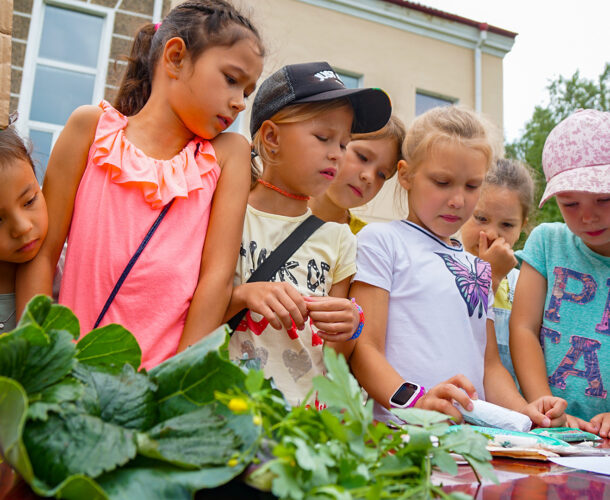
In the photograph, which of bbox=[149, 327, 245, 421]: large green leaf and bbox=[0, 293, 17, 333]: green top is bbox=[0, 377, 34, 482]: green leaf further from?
bbox=[0, 293, 17, 333]: green top

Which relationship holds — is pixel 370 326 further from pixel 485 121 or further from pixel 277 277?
pixel 485 121

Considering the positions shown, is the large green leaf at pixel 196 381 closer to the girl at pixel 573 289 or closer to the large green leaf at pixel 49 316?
the large green leaf at pixel 49 316

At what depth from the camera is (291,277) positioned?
5.07 ft

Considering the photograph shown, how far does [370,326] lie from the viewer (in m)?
1.73

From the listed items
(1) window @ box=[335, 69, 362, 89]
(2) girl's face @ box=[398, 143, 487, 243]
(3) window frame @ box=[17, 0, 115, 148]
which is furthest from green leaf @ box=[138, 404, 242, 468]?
(1) window @ box=[335, 69, 362, 89]

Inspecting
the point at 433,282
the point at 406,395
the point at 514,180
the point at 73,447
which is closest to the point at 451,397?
the point at 406,395

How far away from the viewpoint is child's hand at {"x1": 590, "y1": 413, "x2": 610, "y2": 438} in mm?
1548

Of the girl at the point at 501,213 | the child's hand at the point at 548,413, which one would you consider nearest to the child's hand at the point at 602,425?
the child's hand at the point at 548,413

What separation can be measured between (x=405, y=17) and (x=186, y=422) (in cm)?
905

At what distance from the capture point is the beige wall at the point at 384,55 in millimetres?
7660

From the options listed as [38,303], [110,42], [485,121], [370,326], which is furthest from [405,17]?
[38,303]

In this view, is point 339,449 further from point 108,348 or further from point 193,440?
point 108,348

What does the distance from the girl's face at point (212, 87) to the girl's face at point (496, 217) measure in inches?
66.2

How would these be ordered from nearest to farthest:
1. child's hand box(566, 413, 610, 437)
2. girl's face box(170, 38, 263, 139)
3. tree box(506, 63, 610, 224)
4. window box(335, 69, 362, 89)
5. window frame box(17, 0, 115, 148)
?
girl's face box(170, 38, 263, 139), child's hand box(566, 413, 610, 437), window frame box(17, 0, 115, 148), window box(335, 69, 362, 89), tree box(506, 63, 610, 224)
